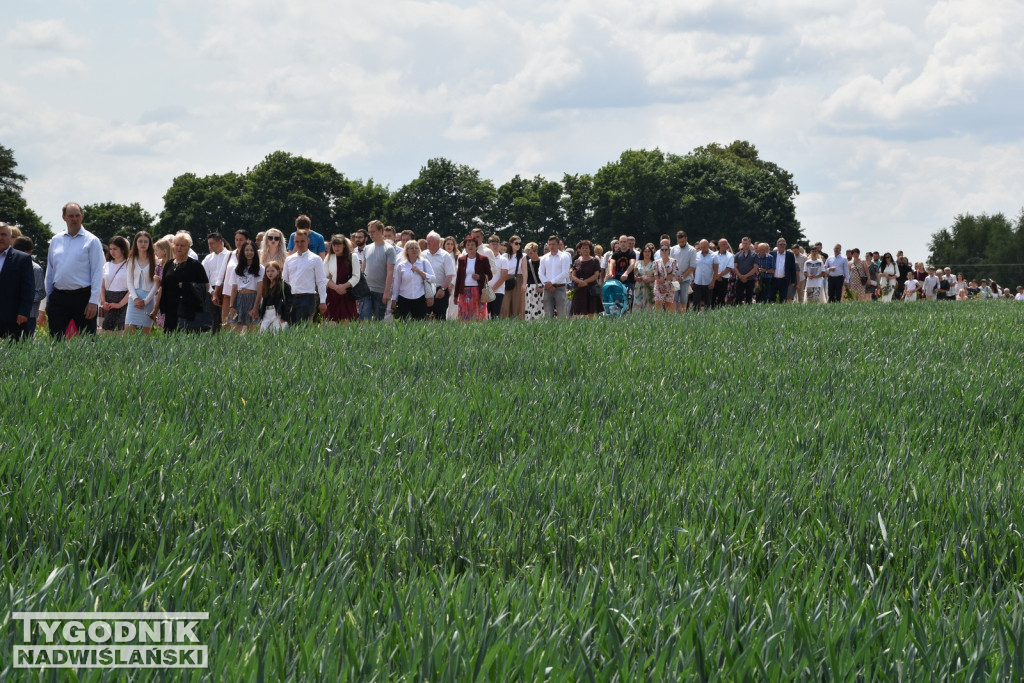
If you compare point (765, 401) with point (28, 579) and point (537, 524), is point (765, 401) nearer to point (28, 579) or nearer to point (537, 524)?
point (537, 524)

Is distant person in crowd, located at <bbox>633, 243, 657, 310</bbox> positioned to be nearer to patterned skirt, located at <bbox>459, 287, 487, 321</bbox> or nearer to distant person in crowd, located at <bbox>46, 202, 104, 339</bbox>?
patterned skirt, located at <bbox>459, 287, 487, 321</bbox>

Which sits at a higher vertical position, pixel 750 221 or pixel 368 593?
pixel 750 221

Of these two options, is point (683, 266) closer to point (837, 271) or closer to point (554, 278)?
point (554, 278)

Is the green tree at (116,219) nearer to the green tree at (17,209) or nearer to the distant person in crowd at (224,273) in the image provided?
the green tree at (17,209)

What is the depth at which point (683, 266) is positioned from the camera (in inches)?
828

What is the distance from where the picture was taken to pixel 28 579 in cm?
285

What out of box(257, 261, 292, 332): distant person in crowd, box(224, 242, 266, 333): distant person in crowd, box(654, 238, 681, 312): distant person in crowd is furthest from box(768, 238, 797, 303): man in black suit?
box(224, 242, 266, 333): distant person in crowd

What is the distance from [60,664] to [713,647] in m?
1.39

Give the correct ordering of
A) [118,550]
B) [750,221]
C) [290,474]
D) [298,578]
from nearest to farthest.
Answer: [298,578], [118,550], [290,474], [750,221]

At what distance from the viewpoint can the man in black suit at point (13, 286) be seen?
10.7 metres

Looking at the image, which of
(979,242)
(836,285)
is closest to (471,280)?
(836,285)

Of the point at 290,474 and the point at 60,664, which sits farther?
the point at 290,474

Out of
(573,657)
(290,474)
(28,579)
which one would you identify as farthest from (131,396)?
(573,657)

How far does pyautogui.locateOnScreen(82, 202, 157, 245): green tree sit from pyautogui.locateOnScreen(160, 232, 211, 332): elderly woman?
258 feet
